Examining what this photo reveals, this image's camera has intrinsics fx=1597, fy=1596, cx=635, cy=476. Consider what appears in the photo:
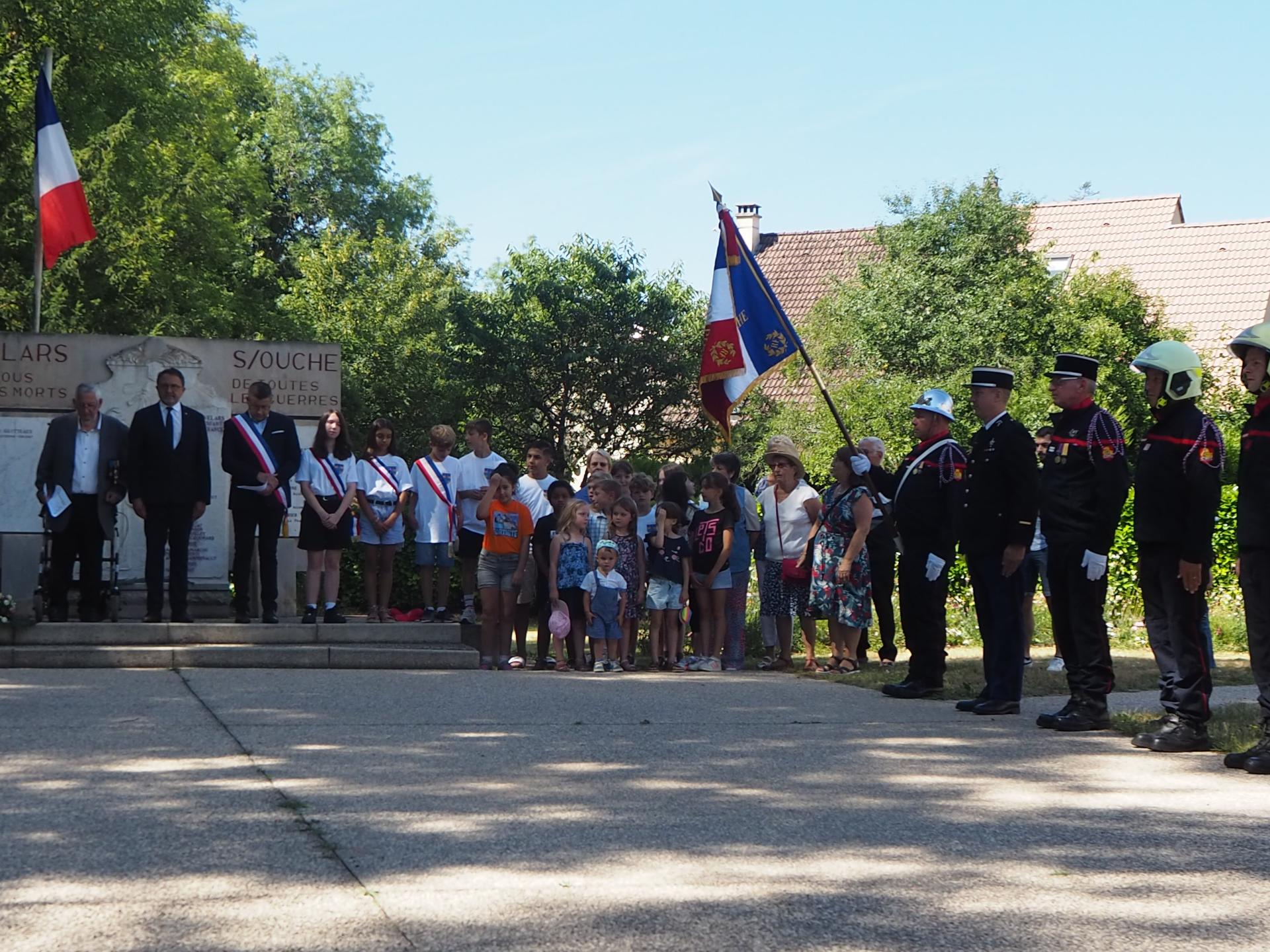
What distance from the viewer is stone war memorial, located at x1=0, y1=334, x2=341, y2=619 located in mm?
13570

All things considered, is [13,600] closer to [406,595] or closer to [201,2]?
[406,595]

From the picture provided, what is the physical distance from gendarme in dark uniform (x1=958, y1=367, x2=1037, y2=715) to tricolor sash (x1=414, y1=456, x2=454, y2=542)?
5.36 meters

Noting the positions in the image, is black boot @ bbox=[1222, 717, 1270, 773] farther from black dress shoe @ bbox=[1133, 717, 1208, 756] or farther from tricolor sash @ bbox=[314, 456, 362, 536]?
tricolor sash @ bbox=[314, 456, 362, 536]

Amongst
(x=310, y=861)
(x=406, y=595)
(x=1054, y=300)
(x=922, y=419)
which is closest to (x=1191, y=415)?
(x=922, y=419)

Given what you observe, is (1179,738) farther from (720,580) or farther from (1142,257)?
(1142,257)

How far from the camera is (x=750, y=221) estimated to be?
52.5m

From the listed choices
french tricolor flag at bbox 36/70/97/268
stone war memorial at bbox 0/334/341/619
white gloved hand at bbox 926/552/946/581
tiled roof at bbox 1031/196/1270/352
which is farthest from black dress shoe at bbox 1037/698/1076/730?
tiled roof at bbox 1031/196/1270/352

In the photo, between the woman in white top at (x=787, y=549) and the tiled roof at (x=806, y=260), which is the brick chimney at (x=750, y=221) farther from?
the woman in white top at (x=787, y=549)

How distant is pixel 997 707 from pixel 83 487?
7.02 metres

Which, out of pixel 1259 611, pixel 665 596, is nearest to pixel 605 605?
pixel 665 596

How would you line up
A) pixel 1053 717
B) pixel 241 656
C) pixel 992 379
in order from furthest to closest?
pixel 241 656
pixel 992 379
pixel 1053 717

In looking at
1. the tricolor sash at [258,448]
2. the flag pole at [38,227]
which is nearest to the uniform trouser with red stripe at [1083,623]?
the tricolor sash at [258,448]

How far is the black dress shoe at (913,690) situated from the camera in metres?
10.4

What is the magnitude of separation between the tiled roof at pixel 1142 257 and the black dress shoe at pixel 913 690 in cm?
3153
